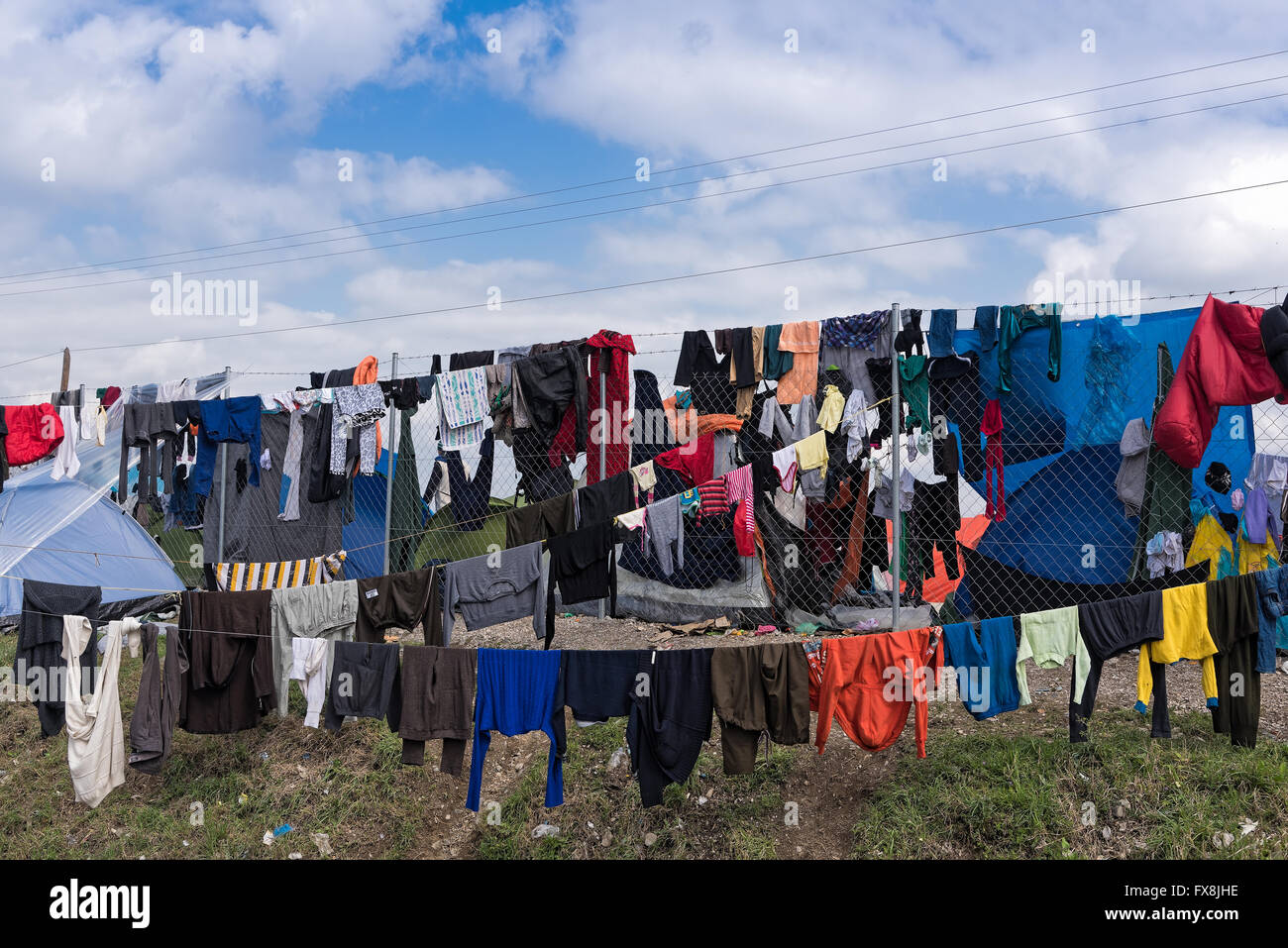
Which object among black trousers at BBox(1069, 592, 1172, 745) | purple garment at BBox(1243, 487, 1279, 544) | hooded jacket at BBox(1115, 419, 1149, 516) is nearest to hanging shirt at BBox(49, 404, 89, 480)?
black trousers at BBox(1069, 592, 1172, 745)

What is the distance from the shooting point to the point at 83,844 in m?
7.45

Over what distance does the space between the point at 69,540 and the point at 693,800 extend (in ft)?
31.5

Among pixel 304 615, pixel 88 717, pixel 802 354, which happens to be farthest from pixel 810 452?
pixel 88 717

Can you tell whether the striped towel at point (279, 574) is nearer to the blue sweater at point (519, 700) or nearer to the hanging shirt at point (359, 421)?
the hanging shirt at point (359, 421)

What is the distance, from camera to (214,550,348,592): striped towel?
8.65 m

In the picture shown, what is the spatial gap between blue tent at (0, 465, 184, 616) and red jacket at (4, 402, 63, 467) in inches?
13.4

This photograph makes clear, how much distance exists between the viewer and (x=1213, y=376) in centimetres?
639

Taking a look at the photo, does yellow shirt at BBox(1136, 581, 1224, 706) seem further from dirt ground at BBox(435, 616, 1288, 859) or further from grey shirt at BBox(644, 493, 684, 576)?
grey shirt at BBox(644, 493, 684, 576)

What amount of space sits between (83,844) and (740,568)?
6706 mm

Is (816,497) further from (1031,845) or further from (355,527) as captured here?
(355,527)

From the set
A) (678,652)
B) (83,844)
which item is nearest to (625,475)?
(678,652)

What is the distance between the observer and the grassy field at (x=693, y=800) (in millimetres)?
5691

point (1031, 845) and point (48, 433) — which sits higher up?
point (48, 433)
